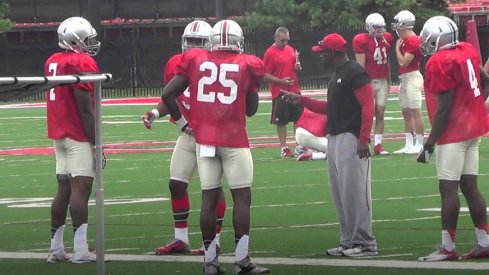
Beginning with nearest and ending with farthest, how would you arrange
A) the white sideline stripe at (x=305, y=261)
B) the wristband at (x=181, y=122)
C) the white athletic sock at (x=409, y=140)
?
1. the white sideline stripe at (x=305, y=261)
2. the wristband at (x=181, y=122)
3. the white athletic sock at (x=409, y=140)

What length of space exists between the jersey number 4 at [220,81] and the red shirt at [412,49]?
10.9m

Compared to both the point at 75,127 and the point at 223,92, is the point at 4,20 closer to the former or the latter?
the point at 75,127

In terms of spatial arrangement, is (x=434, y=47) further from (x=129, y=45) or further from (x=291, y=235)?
(x=129, y=45)

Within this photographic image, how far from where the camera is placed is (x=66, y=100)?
12.5m

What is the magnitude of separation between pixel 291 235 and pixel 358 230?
159 cm

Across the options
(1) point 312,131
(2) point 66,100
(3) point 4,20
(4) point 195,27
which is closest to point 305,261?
(4) point 195,27

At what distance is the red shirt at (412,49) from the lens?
2233 cm

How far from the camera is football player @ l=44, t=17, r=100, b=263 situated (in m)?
12.4

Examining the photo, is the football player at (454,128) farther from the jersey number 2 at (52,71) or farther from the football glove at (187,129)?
the jersey number 2 at (52,71)

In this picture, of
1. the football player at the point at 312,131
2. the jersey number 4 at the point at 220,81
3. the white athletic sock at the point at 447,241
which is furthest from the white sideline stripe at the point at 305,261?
the football player at the point at 312,131

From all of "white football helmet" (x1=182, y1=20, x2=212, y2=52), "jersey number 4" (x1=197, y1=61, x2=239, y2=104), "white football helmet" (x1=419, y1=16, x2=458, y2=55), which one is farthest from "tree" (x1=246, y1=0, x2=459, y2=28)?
"jersey number 4" (x1=197, y1=61, x2=239, y2=104)

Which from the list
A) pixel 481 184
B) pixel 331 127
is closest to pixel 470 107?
pixel 331 127

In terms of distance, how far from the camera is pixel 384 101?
76.1 ft

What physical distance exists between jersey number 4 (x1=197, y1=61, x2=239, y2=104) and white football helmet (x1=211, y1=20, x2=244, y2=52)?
0.50 ft
